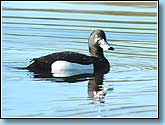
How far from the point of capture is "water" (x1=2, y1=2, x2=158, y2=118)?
1604 mm

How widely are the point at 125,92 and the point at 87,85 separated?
0.15 metres

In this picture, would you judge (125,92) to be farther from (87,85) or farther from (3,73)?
(3,73)

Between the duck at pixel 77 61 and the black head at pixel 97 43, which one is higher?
the black head at pixel 97 43

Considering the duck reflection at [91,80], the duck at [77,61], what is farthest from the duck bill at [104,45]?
the duck reflection at [91,80]

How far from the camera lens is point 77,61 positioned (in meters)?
1.63

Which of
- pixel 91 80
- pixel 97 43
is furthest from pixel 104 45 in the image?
pixel 91 80

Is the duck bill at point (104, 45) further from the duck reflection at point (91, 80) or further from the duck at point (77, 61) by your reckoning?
the duck reflection at point (91, 80)

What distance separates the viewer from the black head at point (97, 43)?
1.62 m

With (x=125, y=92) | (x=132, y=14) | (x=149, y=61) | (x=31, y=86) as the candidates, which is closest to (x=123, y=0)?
(x=132, y=14)

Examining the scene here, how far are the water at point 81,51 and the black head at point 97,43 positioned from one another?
18 millimetres

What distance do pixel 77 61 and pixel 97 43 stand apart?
0.36 ft

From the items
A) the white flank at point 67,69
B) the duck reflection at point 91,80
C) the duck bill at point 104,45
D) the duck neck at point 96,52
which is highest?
the duck bill at point 104,45

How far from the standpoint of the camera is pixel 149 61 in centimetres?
161

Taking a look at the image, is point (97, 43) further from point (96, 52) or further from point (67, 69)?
point (67, 69)
